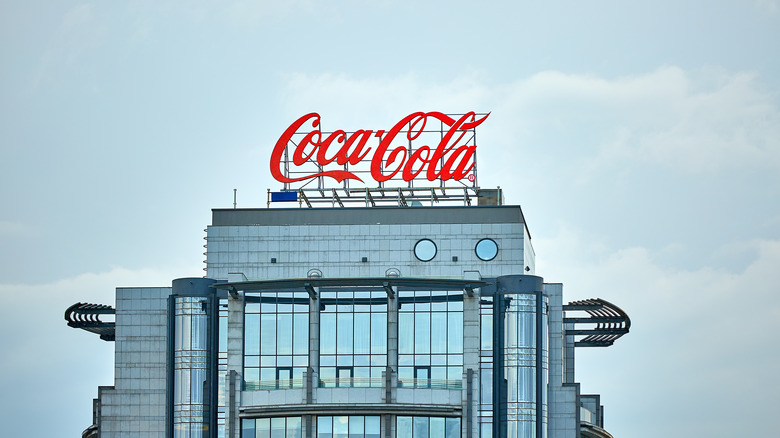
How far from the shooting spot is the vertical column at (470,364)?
115938 mm

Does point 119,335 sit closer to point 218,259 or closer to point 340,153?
point 218,259

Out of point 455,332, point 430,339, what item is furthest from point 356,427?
point 455,332

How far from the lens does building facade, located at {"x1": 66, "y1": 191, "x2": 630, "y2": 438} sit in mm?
116812

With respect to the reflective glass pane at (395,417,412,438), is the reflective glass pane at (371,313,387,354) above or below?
above

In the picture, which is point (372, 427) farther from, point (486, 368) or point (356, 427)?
point (486, 368)

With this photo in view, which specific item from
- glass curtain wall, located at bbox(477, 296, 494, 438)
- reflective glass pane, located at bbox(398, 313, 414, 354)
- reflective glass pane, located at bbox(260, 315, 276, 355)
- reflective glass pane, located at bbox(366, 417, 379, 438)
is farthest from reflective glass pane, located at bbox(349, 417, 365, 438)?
glass curtain wall, located at bbox(477, 296, 494, 438)

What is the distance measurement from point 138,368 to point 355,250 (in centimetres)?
1806

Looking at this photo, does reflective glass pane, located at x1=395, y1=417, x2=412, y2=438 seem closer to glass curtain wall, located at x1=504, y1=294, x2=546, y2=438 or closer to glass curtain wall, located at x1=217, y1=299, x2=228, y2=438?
glass curtain wall, located at x1=504, y1=294, x2=546, y2=438

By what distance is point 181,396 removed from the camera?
120 metres

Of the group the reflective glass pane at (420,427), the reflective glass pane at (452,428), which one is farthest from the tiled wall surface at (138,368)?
the reflective glass pane at (452,428)

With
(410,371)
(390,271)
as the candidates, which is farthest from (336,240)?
(410,371)

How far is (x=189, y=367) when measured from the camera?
120 m

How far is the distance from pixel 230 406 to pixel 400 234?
18.1 m

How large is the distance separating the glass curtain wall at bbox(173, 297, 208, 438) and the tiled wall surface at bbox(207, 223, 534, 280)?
4817 millimetres
